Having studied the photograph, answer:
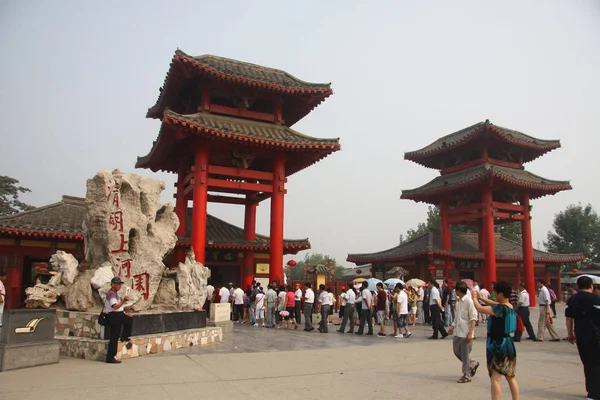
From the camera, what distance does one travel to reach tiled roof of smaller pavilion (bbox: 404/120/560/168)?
26406 mm

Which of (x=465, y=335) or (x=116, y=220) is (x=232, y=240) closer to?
(x=116, y=220)

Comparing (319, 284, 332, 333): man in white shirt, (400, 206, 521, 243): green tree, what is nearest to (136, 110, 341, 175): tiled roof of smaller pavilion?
(319, 284, 332, 333): man in white shirt

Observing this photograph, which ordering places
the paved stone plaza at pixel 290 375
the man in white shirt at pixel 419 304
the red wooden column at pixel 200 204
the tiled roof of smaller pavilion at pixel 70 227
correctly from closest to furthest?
the paved stone plaza at pixel 290 375, the tiled roof of smaller pavilion at pixel 70 227, the red wooden column at pixel 200 204, the man in white shirt at pixel 419 304

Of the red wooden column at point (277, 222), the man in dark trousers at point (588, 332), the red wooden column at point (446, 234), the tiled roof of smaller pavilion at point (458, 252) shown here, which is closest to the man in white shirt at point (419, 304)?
the red wooden column at point (277, 222)

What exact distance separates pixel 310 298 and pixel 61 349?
7329 millimetres

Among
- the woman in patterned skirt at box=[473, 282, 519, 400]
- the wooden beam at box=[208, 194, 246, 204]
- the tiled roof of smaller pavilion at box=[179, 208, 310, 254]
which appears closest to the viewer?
the woman in patterned skirt at box=[473, 282, 519, 400]

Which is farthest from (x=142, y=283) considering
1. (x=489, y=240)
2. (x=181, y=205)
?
(x=489, y=240)

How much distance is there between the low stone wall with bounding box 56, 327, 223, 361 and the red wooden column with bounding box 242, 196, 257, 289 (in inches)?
358

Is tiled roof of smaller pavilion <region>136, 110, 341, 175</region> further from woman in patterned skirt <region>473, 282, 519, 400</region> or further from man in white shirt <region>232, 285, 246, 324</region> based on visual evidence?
woman in patterned skirt <region>473, 282, 519, 400</region>

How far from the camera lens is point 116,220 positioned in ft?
33.2

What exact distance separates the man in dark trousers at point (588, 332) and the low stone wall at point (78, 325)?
7.77 m

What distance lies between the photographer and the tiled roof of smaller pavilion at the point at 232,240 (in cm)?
1854

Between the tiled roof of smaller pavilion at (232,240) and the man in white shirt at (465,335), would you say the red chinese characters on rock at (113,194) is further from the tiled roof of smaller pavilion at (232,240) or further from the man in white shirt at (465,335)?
the tiled roof of smaller pavilion at (232,240)

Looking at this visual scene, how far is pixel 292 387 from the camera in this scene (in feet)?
20.9
